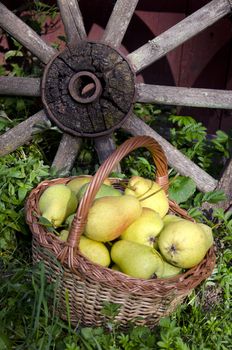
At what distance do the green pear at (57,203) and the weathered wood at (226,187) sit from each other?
0.95 meters

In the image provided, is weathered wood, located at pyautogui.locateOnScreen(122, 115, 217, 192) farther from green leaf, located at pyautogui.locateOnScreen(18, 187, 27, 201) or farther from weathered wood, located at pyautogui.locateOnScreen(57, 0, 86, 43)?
green leaf, located at pyautogui.locateOnScreen(18, 187, 27, 201)

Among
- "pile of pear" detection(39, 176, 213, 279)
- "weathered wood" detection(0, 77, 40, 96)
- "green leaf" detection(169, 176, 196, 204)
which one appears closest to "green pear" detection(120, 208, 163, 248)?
"pile of pear" detection(39, 176, 213, 279)

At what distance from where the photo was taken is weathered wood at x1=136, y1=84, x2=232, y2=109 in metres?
2.70

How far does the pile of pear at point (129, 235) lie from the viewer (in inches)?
74.5

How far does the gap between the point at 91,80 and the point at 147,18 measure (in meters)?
1.18

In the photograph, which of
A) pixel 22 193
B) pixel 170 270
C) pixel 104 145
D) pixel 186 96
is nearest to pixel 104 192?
pixel 170 270

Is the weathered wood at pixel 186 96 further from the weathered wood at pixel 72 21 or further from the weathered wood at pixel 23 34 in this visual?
the weathered wood at pixel 23 34

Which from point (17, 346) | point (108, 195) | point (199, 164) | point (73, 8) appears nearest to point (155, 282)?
point (108, 195)

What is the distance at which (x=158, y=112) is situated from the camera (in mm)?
3229

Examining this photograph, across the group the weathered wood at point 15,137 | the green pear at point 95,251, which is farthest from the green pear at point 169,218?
the weathered wood at point 15,137

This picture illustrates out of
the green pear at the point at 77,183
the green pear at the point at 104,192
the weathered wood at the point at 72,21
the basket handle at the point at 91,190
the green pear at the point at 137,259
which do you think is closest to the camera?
the basket handle at the point at 91,190

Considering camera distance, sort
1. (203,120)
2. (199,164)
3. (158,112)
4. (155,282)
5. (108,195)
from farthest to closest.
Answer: (203,120) < (158,112) < (199,164) < (108,195) < (155,282)

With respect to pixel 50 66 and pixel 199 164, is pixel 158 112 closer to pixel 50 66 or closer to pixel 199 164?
pixel 199 164

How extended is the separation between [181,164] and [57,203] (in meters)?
0.94
